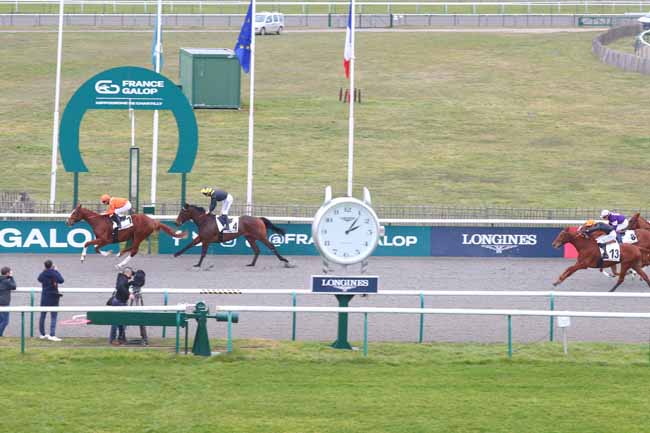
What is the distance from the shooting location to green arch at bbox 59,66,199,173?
2697 centimetres

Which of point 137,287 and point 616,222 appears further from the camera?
point 616,222

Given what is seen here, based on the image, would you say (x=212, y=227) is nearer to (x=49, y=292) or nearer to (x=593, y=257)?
(x=49, y=292)

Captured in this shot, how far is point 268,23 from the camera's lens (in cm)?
6041

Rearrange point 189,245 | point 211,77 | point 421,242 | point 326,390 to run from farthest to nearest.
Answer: point 211,77
point 421,242
point 189,245
point 326,390

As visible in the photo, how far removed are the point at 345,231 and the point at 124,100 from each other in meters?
11.4

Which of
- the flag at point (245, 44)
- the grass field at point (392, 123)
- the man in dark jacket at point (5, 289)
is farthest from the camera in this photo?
the grass field at point (392, 123)

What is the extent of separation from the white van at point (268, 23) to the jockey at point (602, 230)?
3818 cm

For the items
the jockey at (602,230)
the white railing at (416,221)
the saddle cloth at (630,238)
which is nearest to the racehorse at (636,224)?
the saddle cloth at (630,238)

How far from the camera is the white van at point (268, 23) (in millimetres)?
60312

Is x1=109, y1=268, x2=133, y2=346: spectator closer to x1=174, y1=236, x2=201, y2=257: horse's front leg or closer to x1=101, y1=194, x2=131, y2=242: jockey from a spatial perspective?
x1=101, y1=194, x2=131, y2=242: jockey

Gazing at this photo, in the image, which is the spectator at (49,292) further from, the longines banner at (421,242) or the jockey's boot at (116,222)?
the longines banner at (421,242)

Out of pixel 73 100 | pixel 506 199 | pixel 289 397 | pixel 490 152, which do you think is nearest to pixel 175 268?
pixel 73 100

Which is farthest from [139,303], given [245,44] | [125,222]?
[245,44]

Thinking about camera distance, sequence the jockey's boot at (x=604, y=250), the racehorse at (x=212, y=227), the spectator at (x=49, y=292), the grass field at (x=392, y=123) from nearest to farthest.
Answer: the spectator at (x=49, y=292) < the jockey's boot at (x=604, y=250) < the racehorse at (x=212, y=227) < the grass field at (x=392, y=123)
